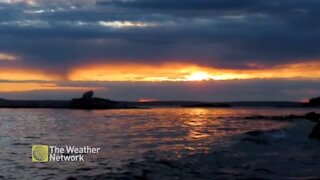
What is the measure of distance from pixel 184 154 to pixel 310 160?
26.6 ft

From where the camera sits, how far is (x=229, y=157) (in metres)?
30.0

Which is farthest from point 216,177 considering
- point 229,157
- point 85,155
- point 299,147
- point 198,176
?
point 299,147

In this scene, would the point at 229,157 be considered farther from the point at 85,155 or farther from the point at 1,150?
the point at 1,150

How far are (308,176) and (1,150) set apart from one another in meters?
22.4

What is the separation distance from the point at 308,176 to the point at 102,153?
574 inches

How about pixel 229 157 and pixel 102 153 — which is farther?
pixel 102 153

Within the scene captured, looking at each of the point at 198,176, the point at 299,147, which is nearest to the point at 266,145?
the point at 299,147

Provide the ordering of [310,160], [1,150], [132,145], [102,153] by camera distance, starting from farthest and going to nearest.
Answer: [132,145]
[1,150]
[102,153]
[310,160]

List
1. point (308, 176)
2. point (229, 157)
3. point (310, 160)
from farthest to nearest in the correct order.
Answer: point (229, 157) < point (310, 160) < point (308, 176)

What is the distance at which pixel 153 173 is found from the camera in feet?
78.1

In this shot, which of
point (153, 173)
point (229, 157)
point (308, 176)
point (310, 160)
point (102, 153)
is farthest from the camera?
point (102, 153)

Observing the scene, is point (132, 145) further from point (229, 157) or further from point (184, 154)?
point (229, 157)

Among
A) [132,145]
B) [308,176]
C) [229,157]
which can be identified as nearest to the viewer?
[308,176]

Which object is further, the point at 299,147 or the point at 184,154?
the point at 299,147
